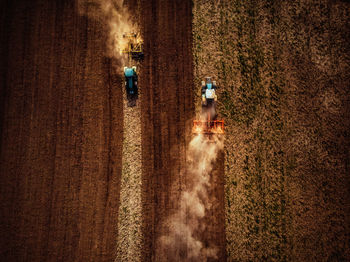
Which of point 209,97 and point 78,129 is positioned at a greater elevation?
point 209,97

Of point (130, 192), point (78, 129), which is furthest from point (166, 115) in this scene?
point (78, 129)

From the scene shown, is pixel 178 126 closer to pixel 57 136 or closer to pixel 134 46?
pixel 134 46

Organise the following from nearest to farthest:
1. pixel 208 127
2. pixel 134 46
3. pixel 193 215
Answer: pixel 193 215, pixel 208 127, pixel 134 46

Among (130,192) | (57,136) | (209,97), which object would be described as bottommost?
(130,192)

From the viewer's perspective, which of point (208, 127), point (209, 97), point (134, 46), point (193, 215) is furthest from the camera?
point (134, 46)

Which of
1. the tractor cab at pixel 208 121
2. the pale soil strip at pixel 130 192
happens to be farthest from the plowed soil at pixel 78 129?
the tractor cab at pixel 208 121

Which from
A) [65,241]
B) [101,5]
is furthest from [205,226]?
[101,5]

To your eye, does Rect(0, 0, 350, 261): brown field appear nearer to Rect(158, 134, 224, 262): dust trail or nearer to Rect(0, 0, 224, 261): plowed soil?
Rect(0, 0, 224, 261): plowed soil
